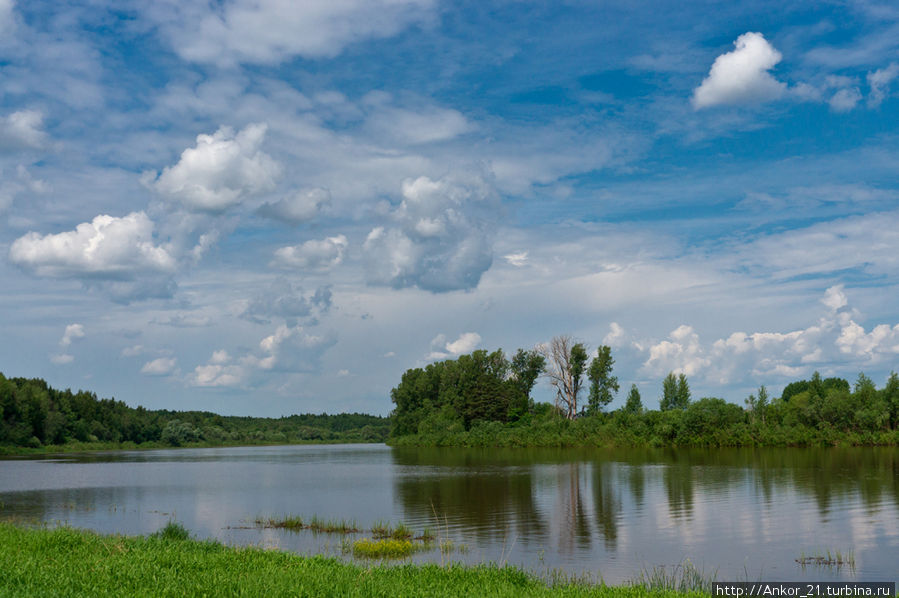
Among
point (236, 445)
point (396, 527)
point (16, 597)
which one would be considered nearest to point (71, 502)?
point (396, 527)

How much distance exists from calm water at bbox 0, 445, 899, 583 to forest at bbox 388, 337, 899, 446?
864 inches

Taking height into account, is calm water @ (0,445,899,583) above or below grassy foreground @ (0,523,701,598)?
below

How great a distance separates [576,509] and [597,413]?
66.3 m

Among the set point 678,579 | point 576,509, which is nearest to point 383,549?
point 678,579

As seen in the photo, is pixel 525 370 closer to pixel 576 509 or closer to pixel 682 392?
pixel 682 392

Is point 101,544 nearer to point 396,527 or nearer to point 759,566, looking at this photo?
point 396,527

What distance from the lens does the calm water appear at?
20469mm

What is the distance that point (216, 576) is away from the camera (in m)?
13.0

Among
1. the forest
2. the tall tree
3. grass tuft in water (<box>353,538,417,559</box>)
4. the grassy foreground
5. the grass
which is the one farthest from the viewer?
the tall tree

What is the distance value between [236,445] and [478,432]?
99014 mm

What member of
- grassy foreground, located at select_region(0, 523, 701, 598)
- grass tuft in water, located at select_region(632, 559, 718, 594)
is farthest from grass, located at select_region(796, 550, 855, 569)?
grassy foreground, located at select_region(0, 523, 701, 598)

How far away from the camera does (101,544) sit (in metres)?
16.7

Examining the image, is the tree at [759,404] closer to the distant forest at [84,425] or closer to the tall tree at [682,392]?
the tall tree at [682,392]

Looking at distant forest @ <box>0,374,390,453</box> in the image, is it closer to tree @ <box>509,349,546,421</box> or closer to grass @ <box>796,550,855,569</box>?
tree @ <box>509,349,546,421</box>
